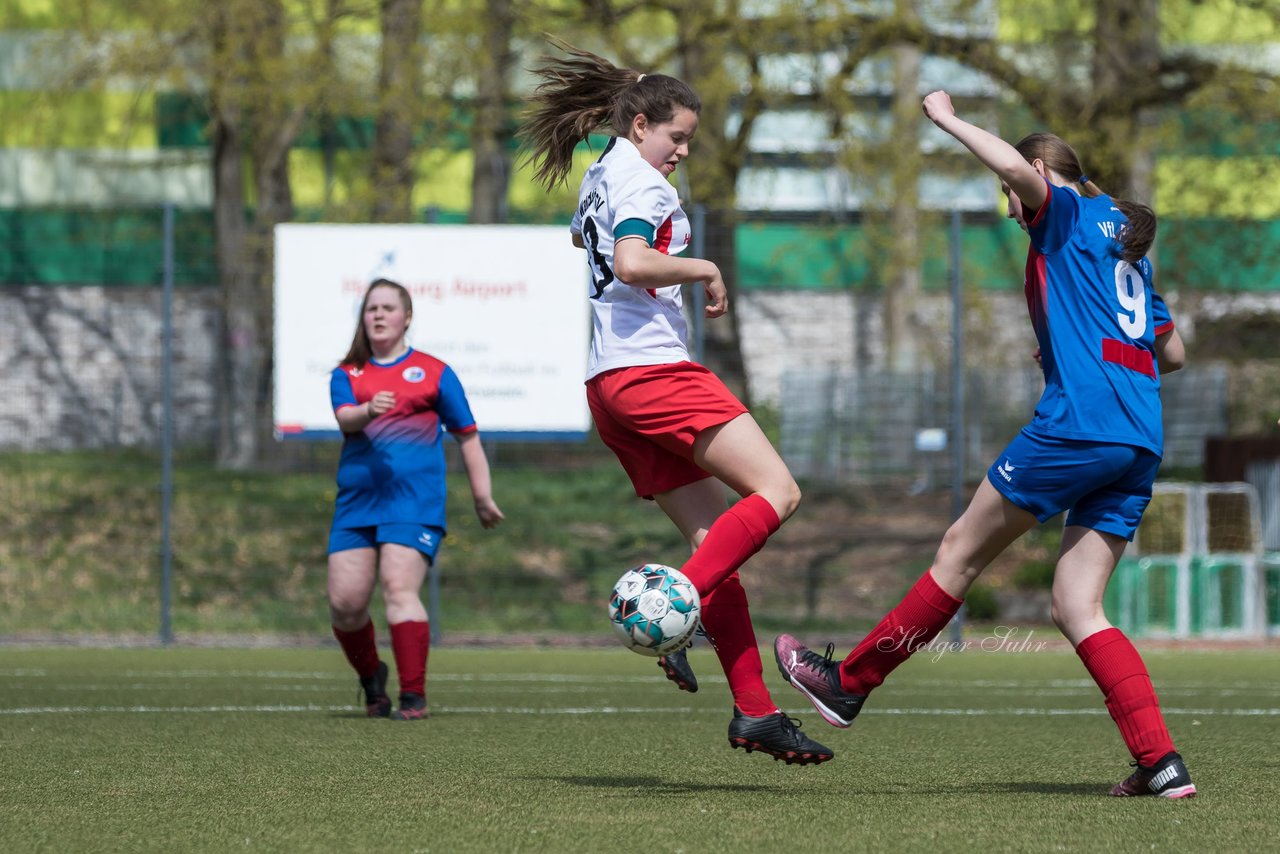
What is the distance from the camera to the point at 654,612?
4.79 meters

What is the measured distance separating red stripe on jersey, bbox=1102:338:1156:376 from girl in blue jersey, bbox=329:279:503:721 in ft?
10.7

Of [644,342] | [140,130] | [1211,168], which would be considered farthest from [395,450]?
[140,130]

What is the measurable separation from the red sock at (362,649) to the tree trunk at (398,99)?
29.1 feet

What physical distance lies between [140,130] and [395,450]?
51.9 feet

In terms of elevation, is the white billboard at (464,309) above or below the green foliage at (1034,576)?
above

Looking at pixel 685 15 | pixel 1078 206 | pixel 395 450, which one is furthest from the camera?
pixel 685 15

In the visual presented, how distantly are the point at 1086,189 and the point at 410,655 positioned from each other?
366 cm

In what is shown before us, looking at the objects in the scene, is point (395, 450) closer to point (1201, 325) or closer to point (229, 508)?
point (229, 508)

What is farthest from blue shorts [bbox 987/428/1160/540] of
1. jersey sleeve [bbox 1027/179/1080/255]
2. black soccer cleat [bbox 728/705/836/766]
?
black soccer cleat [bbox 728/705/836/766]

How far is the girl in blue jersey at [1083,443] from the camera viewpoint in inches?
195

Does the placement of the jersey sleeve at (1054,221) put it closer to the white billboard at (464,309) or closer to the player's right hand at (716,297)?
the player's right hand at (716,297)

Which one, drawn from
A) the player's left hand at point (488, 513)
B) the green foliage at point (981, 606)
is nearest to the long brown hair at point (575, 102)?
the player's left hand at point (488, 513)

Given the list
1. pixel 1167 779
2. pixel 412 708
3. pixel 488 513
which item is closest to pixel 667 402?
pixel 1167 779

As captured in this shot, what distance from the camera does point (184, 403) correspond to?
Result: 13828mm
